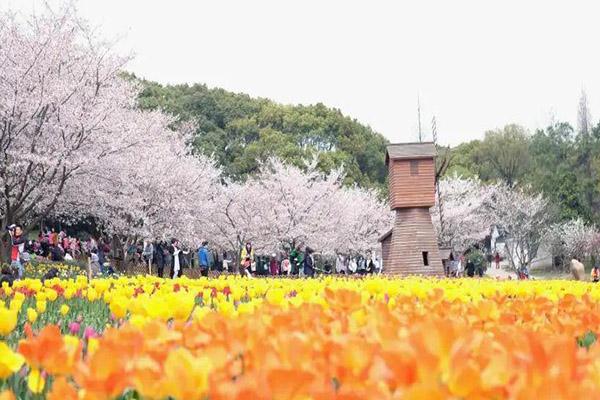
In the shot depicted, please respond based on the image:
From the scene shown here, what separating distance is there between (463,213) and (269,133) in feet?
46.7

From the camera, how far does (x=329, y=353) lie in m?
1.64

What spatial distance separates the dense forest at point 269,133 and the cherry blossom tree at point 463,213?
16.7ft

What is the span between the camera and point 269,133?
170ft

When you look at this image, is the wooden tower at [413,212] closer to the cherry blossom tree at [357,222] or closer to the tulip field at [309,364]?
the cherry blossom tree at [357,222]

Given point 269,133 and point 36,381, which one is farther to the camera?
point 269,133

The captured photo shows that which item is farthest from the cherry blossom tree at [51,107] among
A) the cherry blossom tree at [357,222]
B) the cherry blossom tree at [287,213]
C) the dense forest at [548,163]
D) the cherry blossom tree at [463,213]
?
the dense forest at [548,163]

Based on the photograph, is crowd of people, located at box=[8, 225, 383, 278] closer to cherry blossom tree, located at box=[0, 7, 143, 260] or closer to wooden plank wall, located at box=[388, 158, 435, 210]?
cherry blossom tree, located at box=[0, 7, 143, 260]

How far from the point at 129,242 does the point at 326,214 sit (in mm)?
14290

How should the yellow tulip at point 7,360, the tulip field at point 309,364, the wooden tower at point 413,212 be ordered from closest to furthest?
the tulip field at point 309,364 < the yellow tulip at point 7,360 < the wooden tower at point 413,212

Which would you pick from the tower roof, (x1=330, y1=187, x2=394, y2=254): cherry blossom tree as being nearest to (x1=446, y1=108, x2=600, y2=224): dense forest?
(x1=330, y1=187, x2=394, y2=254): cherry blossom tree

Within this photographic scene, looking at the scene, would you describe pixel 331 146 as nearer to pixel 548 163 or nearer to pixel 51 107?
pixel 548 163

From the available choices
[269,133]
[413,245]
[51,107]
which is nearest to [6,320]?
[51,107]

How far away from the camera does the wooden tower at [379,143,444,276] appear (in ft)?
93.9

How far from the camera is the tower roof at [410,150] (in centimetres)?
2941
